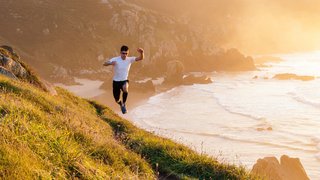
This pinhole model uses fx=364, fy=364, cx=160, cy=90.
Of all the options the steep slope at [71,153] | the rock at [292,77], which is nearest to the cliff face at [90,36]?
the rock at [292,77]

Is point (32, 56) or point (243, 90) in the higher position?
point (32, 56)

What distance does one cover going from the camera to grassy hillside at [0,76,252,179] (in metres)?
5.00

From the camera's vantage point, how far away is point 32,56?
99125 millimetres

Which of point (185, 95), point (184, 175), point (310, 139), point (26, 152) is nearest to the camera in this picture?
point (26, 152)

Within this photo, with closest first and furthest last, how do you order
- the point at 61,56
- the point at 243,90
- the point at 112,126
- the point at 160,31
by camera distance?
the point at 112,126
the point at 243,90
the point at 61,56
the point at 160,31

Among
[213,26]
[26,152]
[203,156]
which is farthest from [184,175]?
[213,26]

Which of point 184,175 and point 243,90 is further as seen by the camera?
point 243,90

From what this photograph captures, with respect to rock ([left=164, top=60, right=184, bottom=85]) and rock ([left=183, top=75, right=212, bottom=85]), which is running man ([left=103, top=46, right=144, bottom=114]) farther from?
rock ([left=183, top=75, right=212, bottom=85])

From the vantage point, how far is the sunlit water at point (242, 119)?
35.7 metres

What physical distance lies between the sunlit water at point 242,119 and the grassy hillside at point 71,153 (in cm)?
791

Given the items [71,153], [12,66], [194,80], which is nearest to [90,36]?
[194,80]

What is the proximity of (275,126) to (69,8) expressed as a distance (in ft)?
358

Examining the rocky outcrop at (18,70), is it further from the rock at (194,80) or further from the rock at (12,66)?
the rock at (194,80)

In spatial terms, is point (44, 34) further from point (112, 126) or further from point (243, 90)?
point (112, 126)
